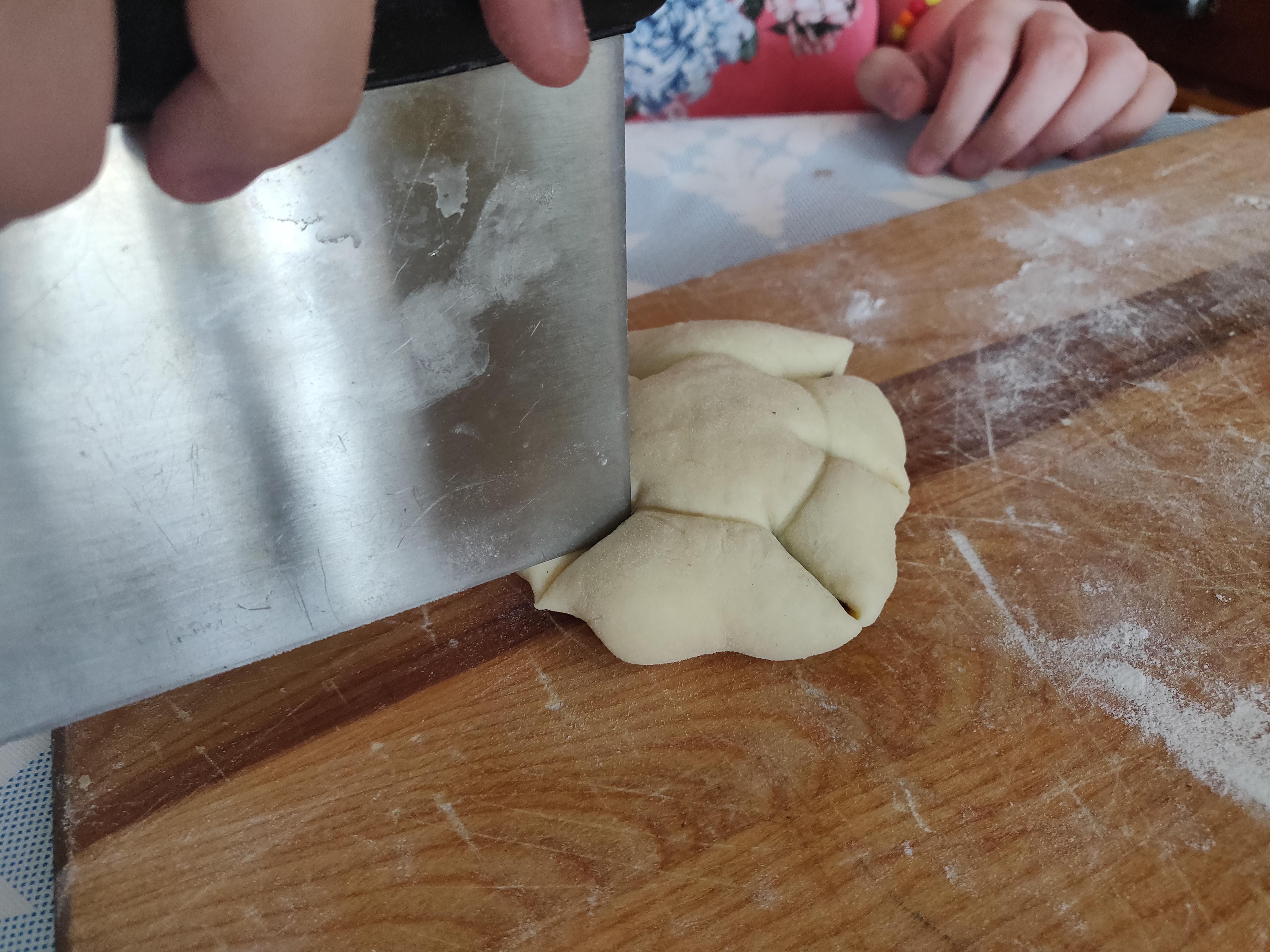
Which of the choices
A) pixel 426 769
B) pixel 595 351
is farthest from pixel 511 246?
pixel 426 769

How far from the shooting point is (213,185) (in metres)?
0.43

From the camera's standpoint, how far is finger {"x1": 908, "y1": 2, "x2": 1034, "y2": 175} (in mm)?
1305

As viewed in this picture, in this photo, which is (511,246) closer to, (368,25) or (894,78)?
(368,25)

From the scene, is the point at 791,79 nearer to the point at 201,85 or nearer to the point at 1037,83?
the point at 1037,83

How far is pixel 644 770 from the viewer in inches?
27.1

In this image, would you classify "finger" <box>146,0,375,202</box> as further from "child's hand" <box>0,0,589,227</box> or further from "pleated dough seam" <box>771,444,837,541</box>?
"pleated dough seam" <box>771,444,837,541</box>

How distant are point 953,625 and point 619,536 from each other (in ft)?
0.95

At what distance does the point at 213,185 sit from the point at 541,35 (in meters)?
0.16

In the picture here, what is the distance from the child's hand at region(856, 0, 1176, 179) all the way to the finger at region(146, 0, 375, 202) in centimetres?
115

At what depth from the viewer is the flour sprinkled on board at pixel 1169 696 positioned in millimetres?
694

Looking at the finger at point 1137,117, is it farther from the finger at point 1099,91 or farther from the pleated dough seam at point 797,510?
the pleated dough seam at point 797,510

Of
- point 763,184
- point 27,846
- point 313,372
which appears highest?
point 313,372

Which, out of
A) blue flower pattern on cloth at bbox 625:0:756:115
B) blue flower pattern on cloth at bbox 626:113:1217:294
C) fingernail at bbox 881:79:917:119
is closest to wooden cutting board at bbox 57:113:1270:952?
blue flower pattern on cloth at bbox 626:113:1217:294

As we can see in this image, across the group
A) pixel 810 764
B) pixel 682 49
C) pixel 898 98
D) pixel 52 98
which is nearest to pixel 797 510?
pixel 810 764
